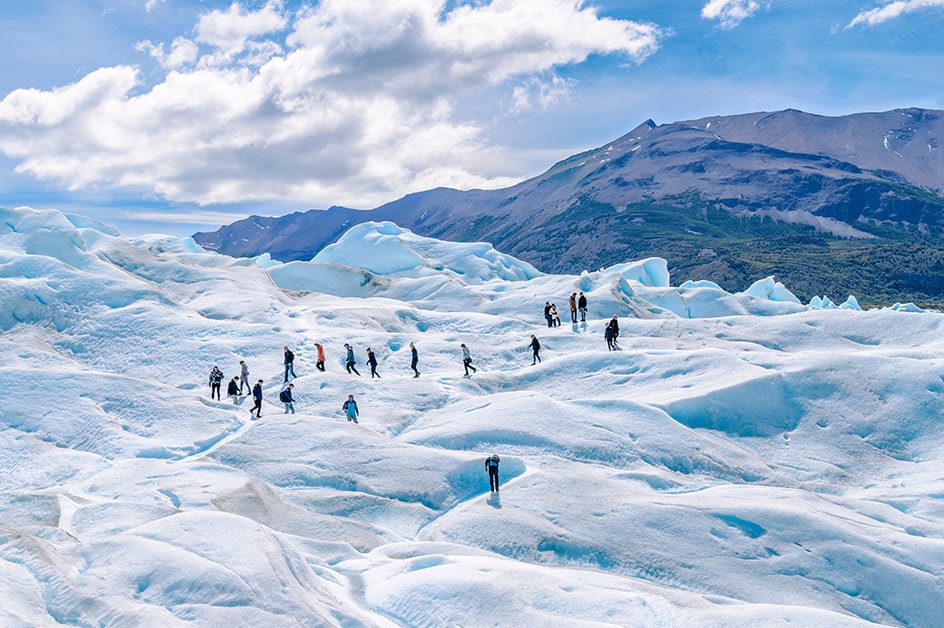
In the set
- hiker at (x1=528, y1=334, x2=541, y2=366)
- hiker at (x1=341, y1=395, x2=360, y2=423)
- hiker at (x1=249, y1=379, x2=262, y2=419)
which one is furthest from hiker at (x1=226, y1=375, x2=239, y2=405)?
hiker at (x1=528, y1=334, x2=541, y2=366)

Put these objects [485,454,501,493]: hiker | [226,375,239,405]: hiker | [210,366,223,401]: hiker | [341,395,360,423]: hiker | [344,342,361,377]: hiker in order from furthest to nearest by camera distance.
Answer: [344,342,361,377]: hiker < [210,366,223,401]: hiker < [226,375,239,405]: hiker < [341,395,360,423]: hiker < [485,454,501,493]: hiker

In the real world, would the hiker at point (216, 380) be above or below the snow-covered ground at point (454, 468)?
above

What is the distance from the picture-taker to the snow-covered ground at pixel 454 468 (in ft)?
52.1

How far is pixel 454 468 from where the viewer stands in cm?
2422

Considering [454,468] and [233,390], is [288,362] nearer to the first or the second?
[233,390]

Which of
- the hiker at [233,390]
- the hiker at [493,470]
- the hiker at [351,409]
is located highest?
Answer: the hiker at [233,390]

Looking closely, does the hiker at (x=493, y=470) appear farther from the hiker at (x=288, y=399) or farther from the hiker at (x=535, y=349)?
the hiker at (x=535, y=349)

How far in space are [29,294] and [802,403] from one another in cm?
3736

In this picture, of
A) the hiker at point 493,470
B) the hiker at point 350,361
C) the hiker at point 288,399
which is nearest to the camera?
the hiker at point 493,470

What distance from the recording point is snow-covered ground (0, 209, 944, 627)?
1588 centimetres

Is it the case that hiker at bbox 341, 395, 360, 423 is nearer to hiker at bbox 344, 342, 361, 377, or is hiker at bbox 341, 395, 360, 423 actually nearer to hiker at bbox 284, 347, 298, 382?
hiker at bbox 284, 347, 298, 382

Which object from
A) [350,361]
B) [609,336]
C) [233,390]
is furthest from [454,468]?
[609,336]

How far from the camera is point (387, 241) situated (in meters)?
76.2

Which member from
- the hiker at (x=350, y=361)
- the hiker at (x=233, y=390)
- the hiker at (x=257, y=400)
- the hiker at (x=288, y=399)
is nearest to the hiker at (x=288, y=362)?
the hiker at (x=233, y=390)
